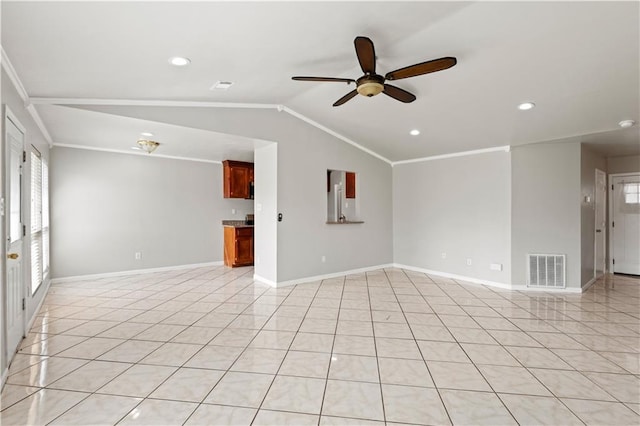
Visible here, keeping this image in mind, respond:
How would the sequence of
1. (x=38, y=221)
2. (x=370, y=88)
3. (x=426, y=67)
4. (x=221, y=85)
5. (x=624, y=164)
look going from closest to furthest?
(x=426, y=67) < (x=370, y=88) < (x=221, y=85) < (x=38, y=221) < (x=624, y=164)

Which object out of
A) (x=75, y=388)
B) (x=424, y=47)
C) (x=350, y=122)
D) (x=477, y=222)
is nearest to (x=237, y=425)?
(x=75, y=388)

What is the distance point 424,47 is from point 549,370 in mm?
2849

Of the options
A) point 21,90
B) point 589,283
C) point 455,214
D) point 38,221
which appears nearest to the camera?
point 21,90

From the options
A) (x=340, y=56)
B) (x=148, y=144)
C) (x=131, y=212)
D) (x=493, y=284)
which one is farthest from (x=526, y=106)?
(x=131, y=212)

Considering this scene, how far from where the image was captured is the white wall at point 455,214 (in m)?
5.14

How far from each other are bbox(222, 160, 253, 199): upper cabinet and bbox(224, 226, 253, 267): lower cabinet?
752 millimetres

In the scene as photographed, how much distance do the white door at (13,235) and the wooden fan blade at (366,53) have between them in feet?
9.18

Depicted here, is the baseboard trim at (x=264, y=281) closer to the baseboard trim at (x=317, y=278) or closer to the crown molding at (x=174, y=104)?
the baseboard trim at (x=317, y=278)

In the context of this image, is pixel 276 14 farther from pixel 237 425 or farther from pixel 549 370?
pixel 549 370

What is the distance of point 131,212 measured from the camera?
581 cm

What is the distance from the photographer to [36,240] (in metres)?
3.92

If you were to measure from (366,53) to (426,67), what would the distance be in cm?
49

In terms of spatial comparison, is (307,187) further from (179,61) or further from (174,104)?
(179,61)

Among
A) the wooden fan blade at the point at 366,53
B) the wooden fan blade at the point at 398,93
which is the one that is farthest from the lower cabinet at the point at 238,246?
the wooden fan blade at the point at 366,53
